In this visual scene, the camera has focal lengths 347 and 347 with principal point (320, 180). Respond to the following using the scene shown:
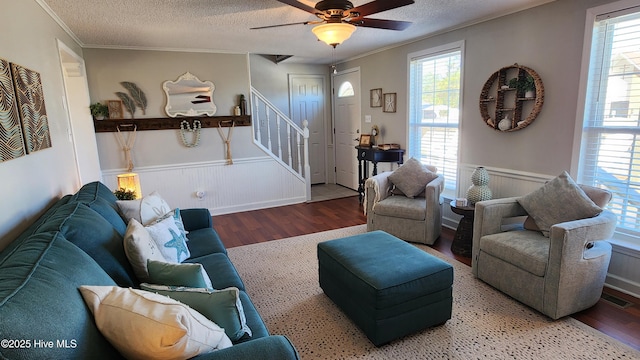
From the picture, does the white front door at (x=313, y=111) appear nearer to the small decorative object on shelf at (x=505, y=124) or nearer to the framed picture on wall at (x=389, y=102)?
the framed picture on wall at (x=389, y=102)

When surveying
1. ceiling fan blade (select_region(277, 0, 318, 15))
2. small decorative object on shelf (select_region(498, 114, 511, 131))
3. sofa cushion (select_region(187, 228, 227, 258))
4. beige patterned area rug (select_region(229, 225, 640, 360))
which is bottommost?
beige patterned area rug (select_region(229, 225, 640, 360))

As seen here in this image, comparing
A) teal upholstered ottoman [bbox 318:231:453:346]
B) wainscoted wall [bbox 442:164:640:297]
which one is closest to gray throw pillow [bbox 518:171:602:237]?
wainscoted wall [bbox 442:164:640:297]

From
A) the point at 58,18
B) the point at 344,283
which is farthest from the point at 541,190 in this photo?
the point at 58,18

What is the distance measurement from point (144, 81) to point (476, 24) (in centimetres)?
404

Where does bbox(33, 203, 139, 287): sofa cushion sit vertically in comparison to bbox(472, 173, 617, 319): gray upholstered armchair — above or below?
above

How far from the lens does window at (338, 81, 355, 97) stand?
19.9 ft

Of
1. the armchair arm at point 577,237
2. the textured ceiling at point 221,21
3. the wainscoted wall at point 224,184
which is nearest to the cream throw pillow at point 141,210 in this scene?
the textured ceiling at point 221,21

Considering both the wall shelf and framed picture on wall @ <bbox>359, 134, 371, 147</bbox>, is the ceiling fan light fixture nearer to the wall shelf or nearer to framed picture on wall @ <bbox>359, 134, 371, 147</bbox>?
→ the wall shelf

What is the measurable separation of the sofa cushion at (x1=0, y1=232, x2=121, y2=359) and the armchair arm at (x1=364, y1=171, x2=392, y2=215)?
2982mm

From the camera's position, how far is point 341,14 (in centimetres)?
246

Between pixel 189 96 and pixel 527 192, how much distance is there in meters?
4.23

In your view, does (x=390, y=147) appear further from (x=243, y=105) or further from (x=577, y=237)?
(x=577, y=237)

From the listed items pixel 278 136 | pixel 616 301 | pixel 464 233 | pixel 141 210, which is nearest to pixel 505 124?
pixel 464 233

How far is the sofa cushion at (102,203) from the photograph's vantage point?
6.61ft
